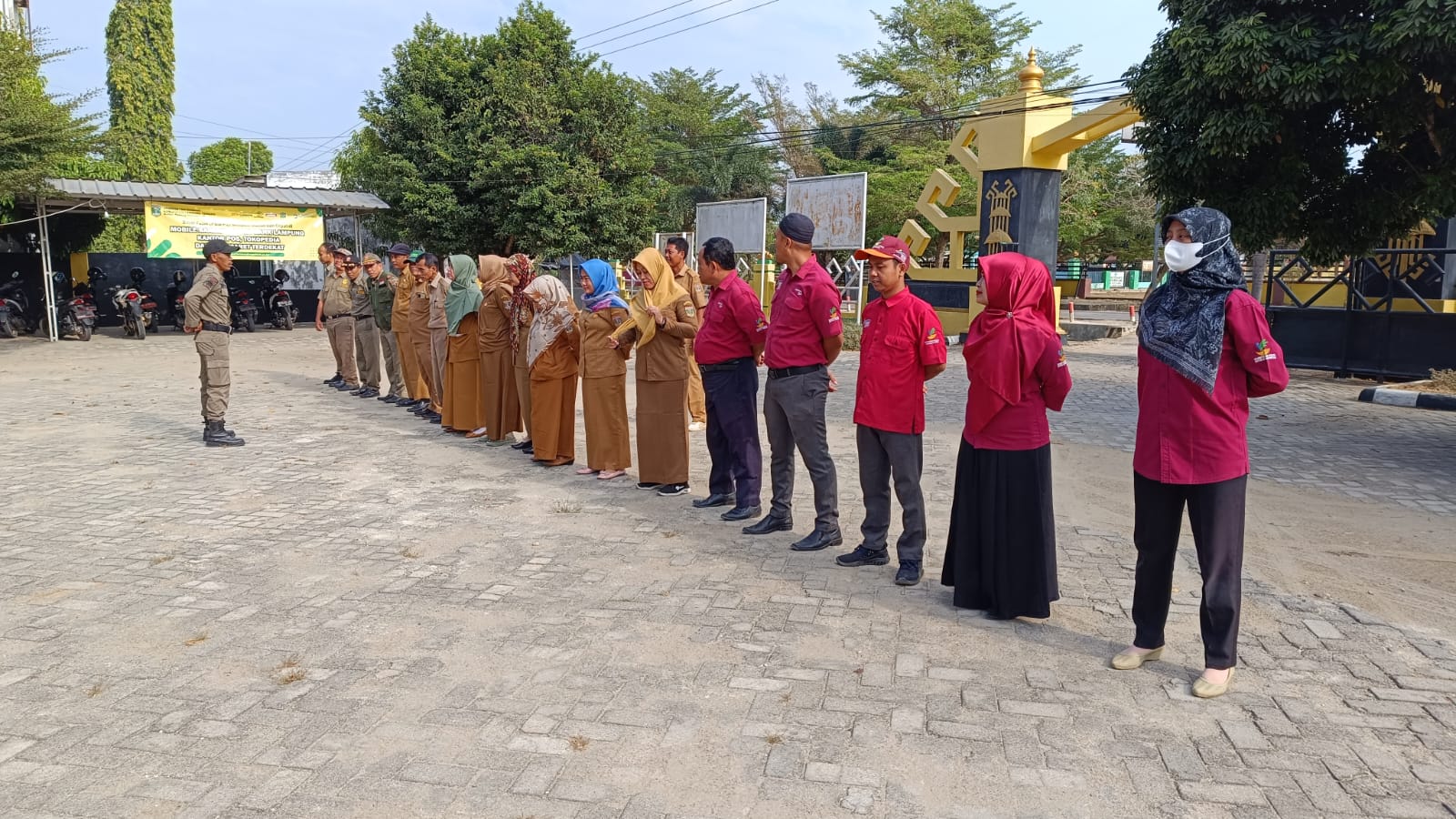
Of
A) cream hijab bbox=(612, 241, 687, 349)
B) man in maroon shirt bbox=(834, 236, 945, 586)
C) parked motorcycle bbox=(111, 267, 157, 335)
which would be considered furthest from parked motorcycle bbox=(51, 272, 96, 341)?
man in maroon shirt bbox=(834, 236, 945, 586)

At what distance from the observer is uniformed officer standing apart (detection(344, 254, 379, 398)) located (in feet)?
38.7

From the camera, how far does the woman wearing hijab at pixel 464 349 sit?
29.7 ft

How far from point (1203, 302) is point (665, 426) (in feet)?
13.1

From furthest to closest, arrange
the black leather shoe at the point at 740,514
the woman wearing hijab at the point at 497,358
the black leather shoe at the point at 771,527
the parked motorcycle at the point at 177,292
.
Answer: the parked motorcycle at the point at 177,292 < the woman wearing hijab at the point at 497,358 < the black leather shoe at the point at 740,514 < the black leather shoe at the point at 771,527

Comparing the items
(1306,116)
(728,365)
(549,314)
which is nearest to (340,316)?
(549,314)

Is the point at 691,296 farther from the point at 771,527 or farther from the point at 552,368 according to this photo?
the point at 771,527

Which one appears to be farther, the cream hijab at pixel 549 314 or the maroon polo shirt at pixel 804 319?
the cream hijab at pixel 549 314

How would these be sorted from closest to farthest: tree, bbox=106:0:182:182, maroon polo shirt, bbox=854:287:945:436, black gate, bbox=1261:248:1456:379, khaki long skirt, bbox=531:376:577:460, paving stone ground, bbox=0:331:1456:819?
paving stone ground, bbox=0:331:1456:819 < maroon polo shirt, bbox=854:287:945:436 < khaki long skirt, bbox=531:376:577:460 < black gate, bbox=1261:248:1456:379 < tree, bbox=106:0:182:182

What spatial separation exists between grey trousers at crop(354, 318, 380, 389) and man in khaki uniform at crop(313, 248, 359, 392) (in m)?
0.26

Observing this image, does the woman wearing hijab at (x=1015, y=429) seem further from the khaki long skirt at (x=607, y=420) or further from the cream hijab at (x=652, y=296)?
the khaki long skirt at (x=607, y=420)

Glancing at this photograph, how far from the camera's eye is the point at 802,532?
594 centimetres

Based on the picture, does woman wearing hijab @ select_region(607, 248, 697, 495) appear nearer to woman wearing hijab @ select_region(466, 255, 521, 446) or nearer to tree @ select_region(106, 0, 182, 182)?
woman wearing hijab @ select_region(466, 255, 521, 446)

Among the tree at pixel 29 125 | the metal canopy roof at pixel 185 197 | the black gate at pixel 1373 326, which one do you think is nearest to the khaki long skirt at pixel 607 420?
the black gate at pixel 1373 326

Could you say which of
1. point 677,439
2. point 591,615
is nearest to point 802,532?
point 677,439
